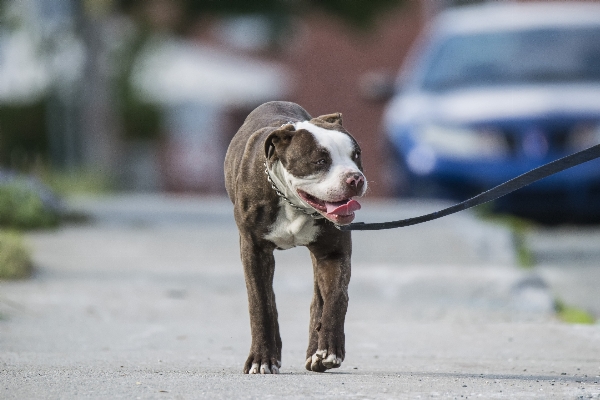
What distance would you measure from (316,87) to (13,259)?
1543 cm

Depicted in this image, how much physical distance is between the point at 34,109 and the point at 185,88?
127 inches

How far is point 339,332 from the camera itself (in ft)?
14.6

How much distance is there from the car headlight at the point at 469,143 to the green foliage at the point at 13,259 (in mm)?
4145

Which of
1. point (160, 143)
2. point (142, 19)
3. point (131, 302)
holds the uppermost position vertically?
point (142, 19)

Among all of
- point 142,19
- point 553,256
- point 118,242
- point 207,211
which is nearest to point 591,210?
point 553,256

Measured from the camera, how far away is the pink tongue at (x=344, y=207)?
13.5ft

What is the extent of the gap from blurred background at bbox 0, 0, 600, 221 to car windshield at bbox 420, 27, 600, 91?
2cm

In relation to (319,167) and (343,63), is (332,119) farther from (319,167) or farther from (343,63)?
(343,63)

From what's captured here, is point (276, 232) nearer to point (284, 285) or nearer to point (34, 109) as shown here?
point (284, 285)

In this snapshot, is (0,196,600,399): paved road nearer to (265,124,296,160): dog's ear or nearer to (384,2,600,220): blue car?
(384,2,600,220): blue car

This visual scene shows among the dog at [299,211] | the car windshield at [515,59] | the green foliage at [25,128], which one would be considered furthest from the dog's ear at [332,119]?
the green foliage at [25,128]

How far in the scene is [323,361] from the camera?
4.44 metres

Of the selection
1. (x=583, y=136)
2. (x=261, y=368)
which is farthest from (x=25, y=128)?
(x=261, y=368)

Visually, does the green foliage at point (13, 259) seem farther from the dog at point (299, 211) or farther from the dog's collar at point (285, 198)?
the dog's collar at point (285, 198)
